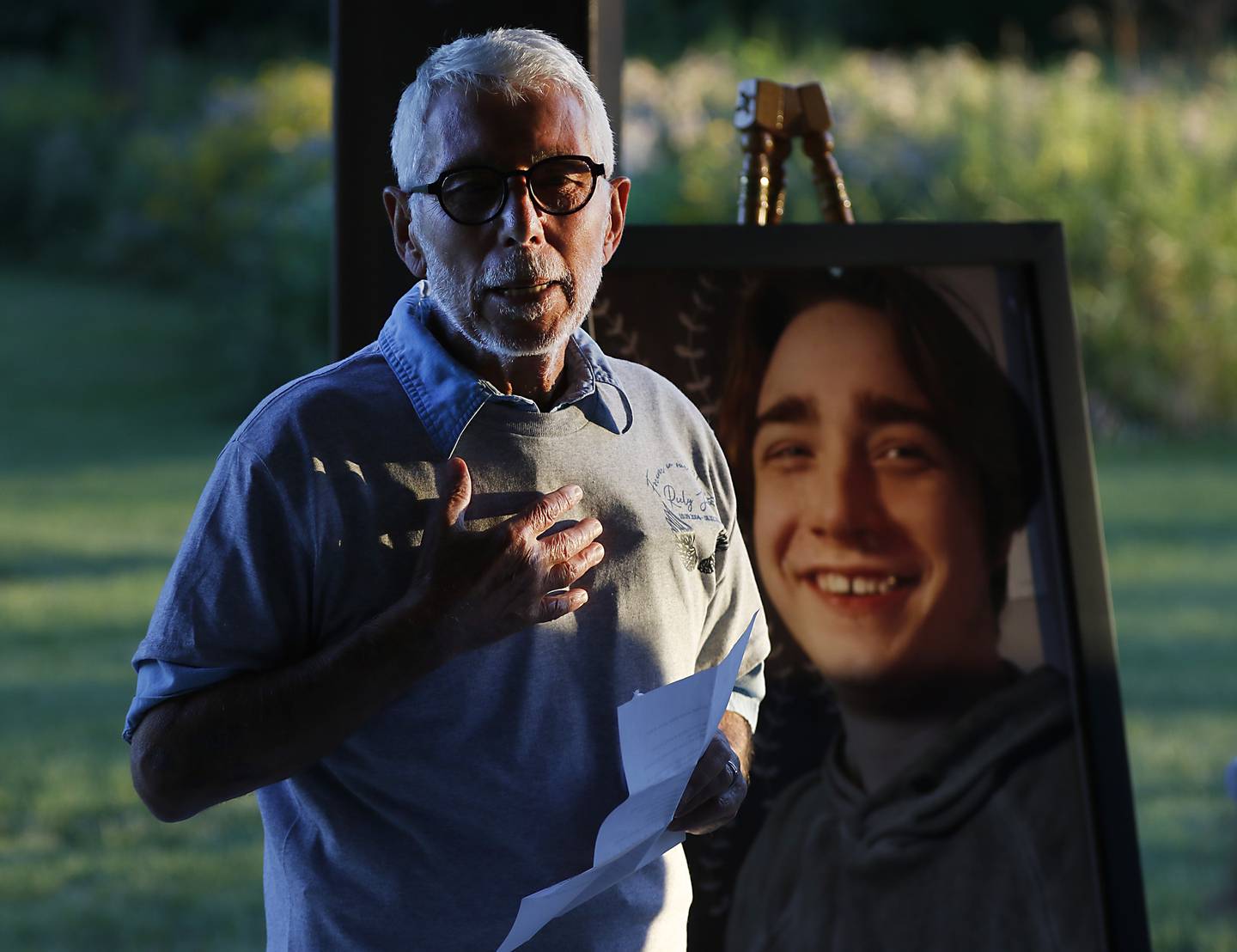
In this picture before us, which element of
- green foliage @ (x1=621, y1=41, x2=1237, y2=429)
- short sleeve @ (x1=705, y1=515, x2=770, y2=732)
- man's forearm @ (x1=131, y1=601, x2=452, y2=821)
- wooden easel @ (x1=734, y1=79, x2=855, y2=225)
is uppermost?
green foliage @ (x1=621, y1=41, x2=1237, y2=429)

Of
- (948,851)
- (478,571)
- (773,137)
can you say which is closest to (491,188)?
(478,571)

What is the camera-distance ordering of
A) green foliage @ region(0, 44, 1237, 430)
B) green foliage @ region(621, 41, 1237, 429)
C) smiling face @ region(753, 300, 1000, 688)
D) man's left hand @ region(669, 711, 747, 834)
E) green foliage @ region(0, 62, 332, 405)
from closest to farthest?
man's left hand @ region(669, 711, 747, 834), smiling face @ region(753, 300, 1000, 688), green foliage @ region(0, 44, 1237, 430), green foliage @ region(621, 41, 1237, 429), green foliage @ region(0, 62, 332, 405)

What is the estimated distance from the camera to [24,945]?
323cm

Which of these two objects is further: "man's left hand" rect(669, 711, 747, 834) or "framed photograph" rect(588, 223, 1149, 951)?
"framed photograph" rect(588, 223, 1149, 951)

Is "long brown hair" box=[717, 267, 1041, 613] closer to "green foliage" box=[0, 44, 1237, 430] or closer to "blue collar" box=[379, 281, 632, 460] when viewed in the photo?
"blue collar" box=[379, 281, 632, 460]

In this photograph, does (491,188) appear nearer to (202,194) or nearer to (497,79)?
(497,79)

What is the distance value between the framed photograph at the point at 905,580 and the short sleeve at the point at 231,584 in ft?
2.25

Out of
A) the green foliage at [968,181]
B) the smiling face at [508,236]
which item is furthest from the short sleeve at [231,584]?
the green foliage at [968,181]

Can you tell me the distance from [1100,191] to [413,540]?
24.2ft

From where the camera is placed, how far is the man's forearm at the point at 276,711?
3.96 feet

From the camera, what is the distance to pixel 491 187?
1255 millimetres

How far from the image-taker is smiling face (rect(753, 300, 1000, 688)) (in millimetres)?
1881

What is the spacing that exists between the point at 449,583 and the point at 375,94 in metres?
0.81

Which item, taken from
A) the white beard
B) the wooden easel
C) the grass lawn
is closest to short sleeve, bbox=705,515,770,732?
the white beard
